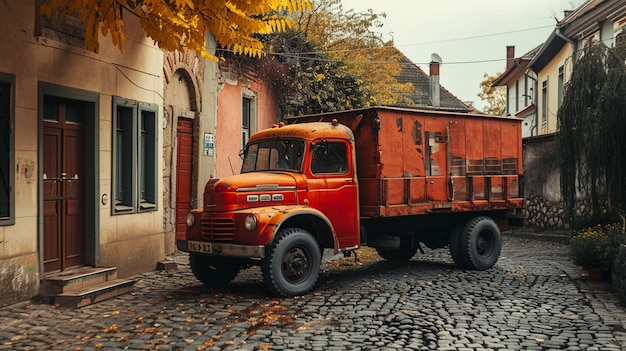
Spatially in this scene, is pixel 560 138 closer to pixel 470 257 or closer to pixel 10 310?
pixel 470 257

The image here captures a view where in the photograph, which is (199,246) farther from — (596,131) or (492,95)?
(492,95)

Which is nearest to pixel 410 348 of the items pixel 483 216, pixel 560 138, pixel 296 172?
pixel 296 172

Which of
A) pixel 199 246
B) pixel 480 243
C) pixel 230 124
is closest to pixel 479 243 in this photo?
pixel 480 243

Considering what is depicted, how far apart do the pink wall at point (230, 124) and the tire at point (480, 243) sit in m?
5.22

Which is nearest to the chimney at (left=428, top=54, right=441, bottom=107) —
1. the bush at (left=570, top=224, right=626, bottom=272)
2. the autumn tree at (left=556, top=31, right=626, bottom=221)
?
the autumn tree at (left=556, top=31, right=626, bottom=221)

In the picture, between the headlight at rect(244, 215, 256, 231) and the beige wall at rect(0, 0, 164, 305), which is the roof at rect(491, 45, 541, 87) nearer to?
the beige wall at rect(0, 0, 164, 305)

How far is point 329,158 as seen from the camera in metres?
9.16

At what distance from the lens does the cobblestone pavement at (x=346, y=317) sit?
5984 mm

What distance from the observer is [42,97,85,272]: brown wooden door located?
329 inches

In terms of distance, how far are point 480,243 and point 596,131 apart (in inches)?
161

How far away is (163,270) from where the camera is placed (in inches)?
411

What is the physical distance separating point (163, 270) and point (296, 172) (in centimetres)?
314

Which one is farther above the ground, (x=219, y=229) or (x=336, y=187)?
(x=336, y=187)

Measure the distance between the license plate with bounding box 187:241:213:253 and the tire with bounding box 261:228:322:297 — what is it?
775mm
